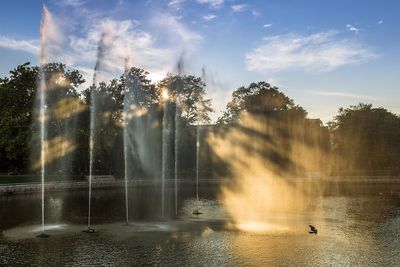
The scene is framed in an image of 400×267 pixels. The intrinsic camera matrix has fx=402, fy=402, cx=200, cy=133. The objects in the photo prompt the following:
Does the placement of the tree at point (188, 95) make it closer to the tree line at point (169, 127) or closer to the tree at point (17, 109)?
the tree line at point (169, 127)

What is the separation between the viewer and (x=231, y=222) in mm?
29969

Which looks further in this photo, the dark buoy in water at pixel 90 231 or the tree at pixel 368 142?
the tree at pixel 368 142

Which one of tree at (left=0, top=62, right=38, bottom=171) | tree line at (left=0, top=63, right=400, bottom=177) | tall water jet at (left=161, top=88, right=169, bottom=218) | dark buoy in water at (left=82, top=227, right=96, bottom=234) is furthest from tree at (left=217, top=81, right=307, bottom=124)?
dark buoy in water at (left=82, top=227, right=96, bottom=234)

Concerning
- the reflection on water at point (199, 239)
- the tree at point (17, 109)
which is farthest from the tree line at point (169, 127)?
the reflection on water at point (199, 239)

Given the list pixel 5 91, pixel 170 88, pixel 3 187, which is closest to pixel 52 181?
pixel 3 187

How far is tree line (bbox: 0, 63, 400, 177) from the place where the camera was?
188ft

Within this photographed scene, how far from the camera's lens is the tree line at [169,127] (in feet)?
188

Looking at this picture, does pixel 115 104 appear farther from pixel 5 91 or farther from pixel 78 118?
pixel 5 91

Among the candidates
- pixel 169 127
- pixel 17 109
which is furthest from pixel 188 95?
pixel 17 109

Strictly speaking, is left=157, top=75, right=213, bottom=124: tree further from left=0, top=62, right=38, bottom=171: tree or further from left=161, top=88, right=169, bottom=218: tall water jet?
left=0, top=62, right=38, bottom=171: tree

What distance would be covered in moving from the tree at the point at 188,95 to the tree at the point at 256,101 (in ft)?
39.7

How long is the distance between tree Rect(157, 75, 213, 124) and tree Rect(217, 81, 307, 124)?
39.7ft

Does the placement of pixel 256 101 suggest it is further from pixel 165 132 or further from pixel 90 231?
pixel 90 231

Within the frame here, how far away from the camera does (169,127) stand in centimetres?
7012
